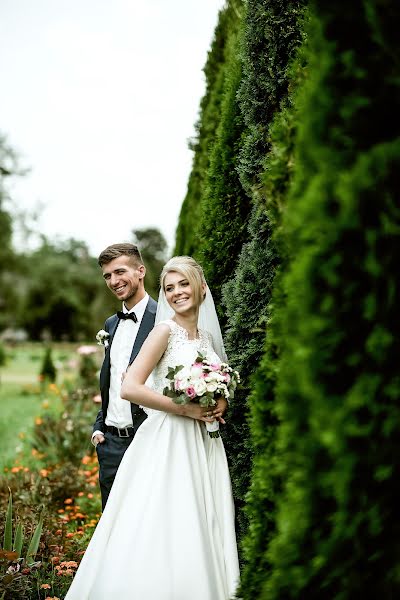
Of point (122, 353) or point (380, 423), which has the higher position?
point (122, 353)

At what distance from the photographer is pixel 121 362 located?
414 centimetres

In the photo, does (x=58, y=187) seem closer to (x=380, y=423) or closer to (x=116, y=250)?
(x=116, y=250)

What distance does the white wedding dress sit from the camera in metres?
2.95

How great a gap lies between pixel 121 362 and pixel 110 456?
2.36 ft

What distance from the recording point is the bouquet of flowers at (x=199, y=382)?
3.05m

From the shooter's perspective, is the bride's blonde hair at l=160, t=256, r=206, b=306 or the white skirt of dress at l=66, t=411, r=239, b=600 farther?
the bride's blonde hair at l=160, t=256, r=206, b=306

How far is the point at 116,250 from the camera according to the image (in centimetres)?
416

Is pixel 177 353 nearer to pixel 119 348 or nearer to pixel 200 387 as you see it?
pixel 200 387

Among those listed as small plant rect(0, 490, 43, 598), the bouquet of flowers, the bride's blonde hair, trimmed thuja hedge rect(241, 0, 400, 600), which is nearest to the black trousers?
small plant rect(0, 490, 43, 598)

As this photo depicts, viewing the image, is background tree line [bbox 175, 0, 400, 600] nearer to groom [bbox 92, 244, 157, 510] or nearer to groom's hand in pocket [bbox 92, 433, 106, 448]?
groom [bbox 92, 244, 157, 510]

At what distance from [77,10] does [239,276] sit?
23.3ft

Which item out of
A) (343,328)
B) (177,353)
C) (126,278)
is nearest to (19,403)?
(126,278)

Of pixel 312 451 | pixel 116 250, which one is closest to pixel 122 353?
pixel 116 250

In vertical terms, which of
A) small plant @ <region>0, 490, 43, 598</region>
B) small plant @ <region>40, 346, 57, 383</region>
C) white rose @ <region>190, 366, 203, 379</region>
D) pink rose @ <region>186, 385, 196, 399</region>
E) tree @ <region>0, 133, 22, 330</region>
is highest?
tree @ <region>0, 133, 22, 330</region>
